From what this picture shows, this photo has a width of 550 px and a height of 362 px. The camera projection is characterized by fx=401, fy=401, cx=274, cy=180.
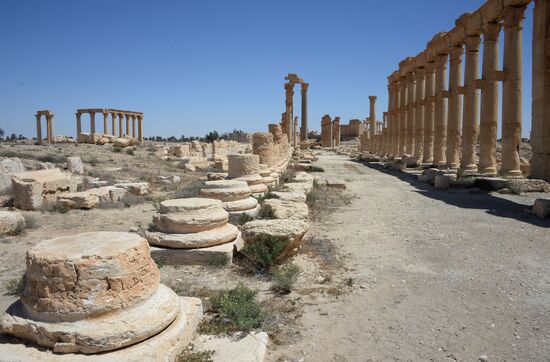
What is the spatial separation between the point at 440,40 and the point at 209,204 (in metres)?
19.5

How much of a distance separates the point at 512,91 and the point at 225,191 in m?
11.8

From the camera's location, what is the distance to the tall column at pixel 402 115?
2872 cm

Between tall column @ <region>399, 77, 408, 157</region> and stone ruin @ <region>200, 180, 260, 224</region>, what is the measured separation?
22.6 meters

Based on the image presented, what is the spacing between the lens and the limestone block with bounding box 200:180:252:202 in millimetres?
8148

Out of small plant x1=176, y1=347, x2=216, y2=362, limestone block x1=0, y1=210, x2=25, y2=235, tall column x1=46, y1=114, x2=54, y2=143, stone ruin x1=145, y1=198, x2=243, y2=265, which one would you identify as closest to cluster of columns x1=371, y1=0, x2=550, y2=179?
stone ruin x1=145, y1=198, x2=243, y2=265

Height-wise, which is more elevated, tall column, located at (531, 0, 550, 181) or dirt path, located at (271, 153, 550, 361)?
tall column, located at (531, 0, 550, 181)

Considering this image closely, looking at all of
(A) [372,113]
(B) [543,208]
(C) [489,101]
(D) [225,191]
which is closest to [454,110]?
(C) [489,101]

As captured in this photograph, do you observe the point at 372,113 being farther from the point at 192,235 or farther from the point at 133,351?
the point at 133,351

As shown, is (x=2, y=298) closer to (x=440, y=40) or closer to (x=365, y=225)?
(x=365, y=225)

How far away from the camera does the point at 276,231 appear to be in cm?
573

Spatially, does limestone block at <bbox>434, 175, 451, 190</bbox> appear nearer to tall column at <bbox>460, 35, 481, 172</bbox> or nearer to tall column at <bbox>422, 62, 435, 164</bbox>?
tall column at <bbox>460, 35, 481, 172</bbox>

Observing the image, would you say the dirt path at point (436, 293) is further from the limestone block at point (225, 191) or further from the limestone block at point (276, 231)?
the limestone block at point (225, 191)

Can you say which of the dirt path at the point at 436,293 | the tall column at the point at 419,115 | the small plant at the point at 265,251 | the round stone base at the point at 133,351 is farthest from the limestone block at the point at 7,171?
the tall column at the point at 419,115

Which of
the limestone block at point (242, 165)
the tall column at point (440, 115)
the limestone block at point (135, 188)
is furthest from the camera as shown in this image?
the tall column at point (440, 115)
